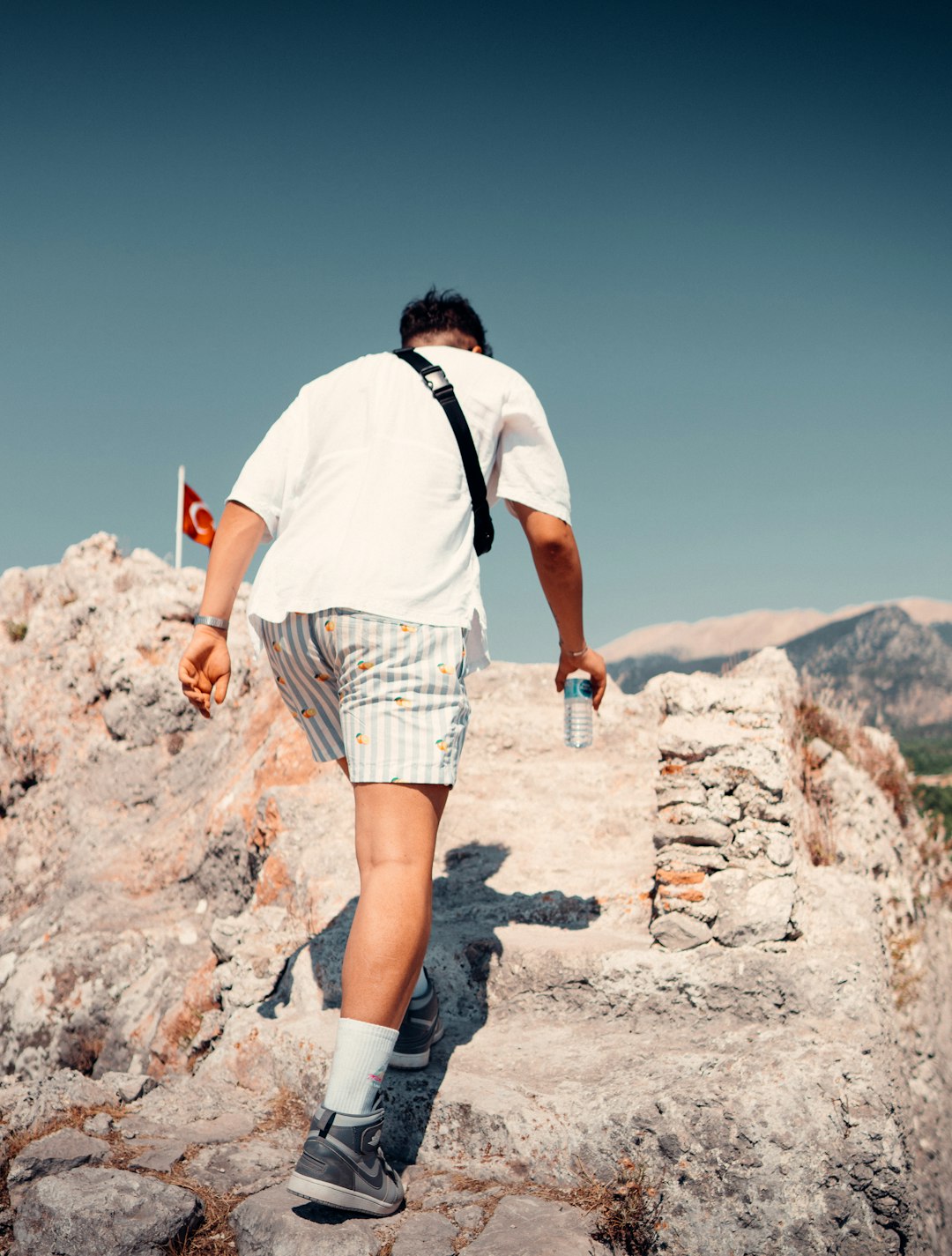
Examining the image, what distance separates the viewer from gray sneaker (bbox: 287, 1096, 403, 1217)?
1987mm

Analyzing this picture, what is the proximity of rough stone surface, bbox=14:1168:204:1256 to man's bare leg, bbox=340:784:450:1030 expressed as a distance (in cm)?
58

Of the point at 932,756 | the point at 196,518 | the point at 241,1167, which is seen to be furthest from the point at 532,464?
the point at 932,756

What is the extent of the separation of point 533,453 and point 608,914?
229 centimetres

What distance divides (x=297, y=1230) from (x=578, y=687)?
5.60 ft

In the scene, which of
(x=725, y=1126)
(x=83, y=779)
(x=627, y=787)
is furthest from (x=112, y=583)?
(x=725, y=1126)

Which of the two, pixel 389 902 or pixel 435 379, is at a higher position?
pixel 435 379

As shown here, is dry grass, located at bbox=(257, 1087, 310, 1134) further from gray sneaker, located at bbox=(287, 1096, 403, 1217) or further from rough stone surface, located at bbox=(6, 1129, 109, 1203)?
gray sneaker, located at bbox=(287, 1096, 403, 1217)

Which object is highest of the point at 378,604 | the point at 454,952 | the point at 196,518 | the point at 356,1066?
the point at 196,518

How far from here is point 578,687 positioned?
3.01 meters

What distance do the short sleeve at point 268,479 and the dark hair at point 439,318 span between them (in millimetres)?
471

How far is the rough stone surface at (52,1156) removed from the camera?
221 cm

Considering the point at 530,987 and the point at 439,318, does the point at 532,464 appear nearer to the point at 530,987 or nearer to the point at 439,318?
the point at 439,318

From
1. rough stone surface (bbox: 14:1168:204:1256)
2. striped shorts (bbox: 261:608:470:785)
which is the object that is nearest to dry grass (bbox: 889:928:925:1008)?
striped shorts (bbox: 261:608:470:785)

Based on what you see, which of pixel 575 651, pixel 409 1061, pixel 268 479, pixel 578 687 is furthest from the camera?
pixel 578 687
